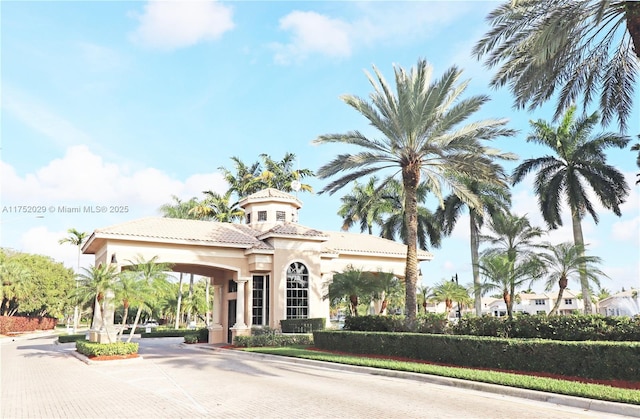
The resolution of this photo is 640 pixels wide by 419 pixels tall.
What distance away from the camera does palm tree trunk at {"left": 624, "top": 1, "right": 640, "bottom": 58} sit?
13008mm

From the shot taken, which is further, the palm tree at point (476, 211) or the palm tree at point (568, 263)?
the palm tree at point (476, 211)

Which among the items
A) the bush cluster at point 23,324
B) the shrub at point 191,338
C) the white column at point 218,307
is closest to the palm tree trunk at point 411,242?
the white column at point 218,307

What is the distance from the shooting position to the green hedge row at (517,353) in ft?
37.3

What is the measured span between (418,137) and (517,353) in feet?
31.2

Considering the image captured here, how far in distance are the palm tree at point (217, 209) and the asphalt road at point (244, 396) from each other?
28.7 m

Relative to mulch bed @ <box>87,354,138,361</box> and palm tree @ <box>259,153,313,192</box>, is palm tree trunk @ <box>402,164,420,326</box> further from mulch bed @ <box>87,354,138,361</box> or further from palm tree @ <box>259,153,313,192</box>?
palm tree @ <box>259,153,313,192</box>

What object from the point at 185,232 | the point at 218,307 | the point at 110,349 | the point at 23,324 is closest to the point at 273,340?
the point at 218,307

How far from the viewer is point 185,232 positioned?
2628 centimetres

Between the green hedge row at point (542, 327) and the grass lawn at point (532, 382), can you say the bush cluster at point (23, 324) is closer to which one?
the green hedge row at point (542, 327)

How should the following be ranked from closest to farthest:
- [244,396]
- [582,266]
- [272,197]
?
[244,396] → [582,266] → [272,197]

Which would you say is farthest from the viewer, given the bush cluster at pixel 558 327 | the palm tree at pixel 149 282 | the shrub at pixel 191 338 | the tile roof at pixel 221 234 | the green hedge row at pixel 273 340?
the shrub at pixel 191 338

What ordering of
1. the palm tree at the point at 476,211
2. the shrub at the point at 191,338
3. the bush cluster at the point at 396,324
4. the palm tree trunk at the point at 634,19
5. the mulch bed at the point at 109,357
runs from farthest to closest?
the palm tree at the point at 476,211 < the shrub at the point at 191,338 < the mulch bed at the point at 109,357 < the bush cluster at the point at 396,324 < the palm tree trunk at the point at 634,19

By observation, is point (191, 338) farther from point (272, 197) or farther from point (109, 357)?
point (109, 357)

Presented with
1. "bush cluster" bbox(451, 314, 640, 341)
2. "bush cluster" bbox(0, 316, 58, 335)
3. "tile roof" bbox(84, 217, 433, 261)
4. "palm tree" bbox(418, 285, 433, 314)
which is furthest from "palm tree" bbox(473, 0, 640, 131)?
"bush cluster" bbox(0, 316, 58, 335)
